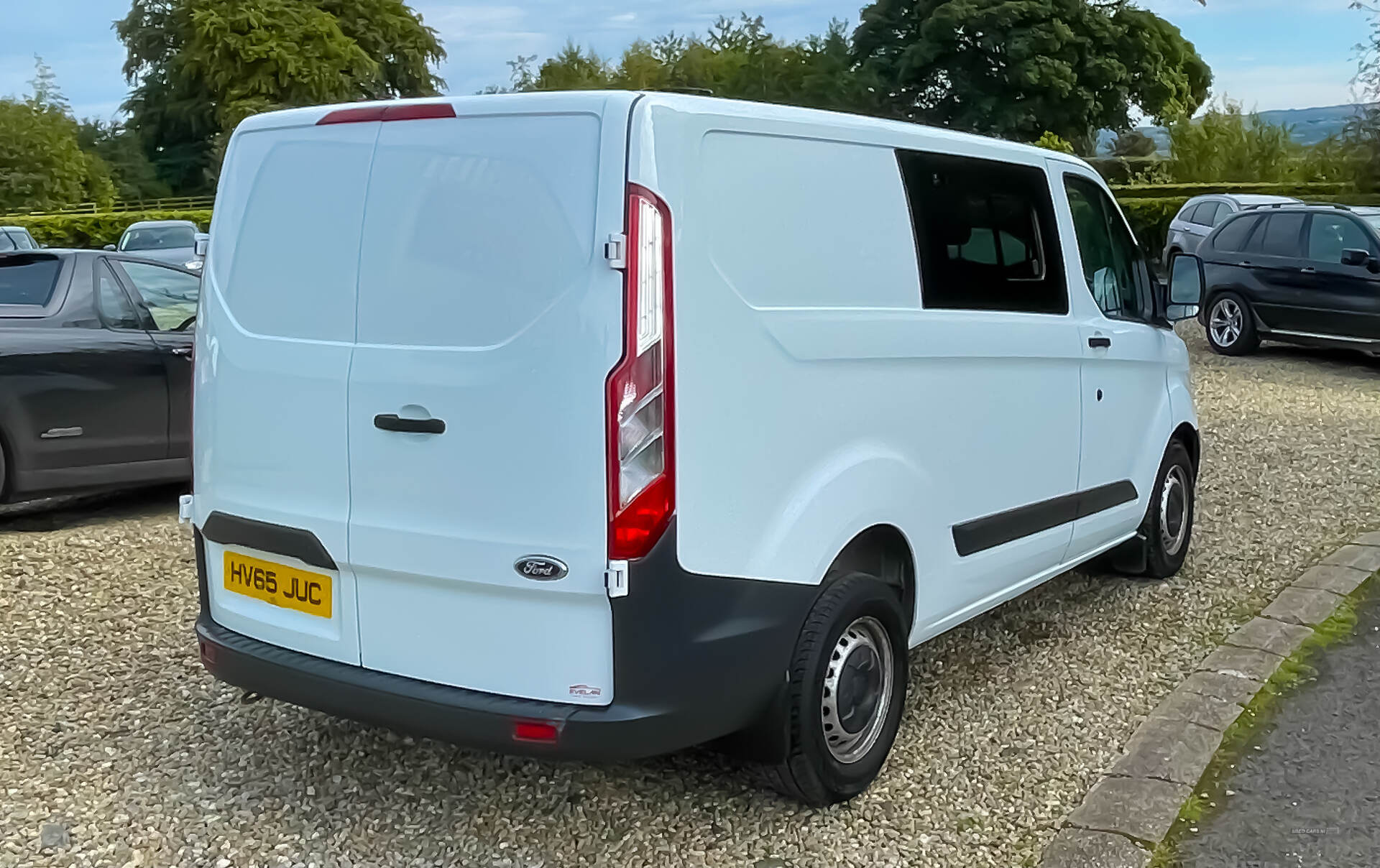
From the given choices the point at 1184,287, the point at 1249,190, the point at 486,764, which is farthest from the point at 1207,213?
the point at 486,764

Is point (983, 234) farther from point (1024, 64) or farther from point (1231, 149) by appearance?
point (1024, 64)

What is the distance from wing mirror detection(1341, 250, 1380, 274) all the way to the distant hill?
1312 centimetres

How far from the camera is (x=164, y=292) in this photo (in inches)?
295

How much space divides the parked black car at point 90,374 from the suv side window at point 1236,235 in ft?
37.0

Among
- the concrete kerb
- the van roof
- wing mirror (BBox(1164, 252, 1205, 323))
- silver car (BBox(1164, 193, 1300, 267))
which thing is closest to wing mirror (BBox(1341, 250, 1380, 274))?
silver car (BBox(1164, 193, 1300, 267))

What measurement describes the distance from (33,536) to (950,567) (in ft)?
16.1

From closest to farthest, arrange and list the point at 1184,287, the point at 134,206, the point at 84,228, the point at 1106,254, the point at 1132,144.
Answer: the point at 1106,254 < the point at 1184,287 < the point at 84,228 < the point at 1132,144 < the point at 134,206

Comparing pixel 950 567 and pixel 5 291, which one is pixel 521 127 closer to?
pixel 950 567

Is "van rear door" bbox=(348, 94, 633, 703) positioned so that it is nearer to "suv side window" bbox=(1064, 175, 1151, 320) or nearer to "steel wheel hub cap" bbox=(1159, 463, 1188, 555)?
"suv side window" bbox=(1064, 175, 1151, 320)

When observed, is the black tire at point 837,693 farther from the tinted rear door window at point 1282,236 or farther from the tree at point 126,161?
the tree at point 126,161

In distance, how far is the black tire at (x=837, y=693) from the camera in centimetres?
345

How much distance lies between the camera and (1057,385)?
469 cm

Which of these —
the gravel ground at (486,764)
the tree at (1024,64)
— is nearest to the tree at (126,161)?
the tree at (1024,64)

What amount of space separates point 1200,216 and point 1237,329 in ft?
16.5
